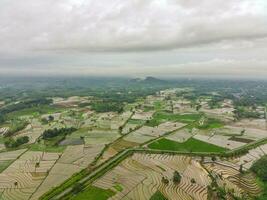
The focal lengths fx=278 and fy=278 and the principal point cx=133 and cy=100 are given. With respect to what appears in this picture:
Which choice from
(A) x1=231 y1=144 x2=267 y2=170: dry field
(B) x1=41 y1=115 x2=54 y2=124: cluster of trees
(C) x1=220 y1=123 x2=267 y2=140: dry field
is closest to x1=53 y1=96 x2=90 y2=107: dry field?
(B) x1=41 y1=115 x2=54 y2=124: cluster of trees

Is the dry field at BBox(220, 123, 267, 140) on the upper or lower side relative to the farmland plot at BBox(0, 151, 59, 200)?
lower

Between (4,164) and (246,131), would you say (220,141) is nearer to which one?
(246,131)

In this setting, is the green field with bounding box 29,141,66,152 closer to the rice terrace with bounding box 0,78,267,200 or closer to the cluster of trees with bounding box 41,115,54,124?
the rice terrace with bounding box 0,78,267,200

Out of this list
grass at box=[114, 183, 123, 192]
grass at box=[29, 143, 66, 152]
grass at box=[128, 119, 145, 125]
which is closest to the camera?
grass at box=[114, 183, 123, 192]

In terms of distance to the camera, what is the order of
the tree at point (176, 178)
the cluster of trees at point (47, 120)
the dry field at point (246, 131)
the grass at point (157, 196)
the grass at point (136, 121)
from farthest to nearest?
the cluster of trees at point (47, 120) < the grass at point (136, 121) < the dry field at point (246, 131) < the tree at point (176, 178) < the grass at point (157, 196)

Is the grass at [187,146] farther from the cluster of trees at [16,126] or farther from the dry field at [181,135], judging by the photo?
the cluster of trees at [16,126]

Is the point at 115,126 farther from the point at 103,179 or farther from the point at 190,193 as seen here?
the point at 190,193

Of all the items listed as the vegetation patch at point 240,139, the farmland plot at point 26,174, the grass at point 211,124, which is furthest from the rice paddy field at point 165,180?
the grass at point 211,124
